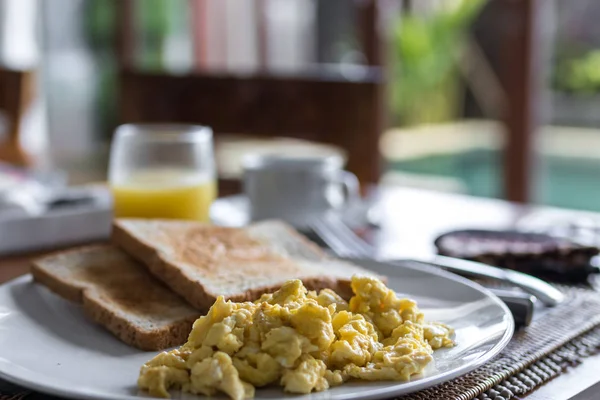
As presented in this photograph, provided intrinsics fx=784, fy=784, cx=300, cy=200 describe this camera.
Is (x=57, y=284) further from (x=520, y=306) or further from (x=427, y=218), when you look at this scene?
(x=427, y=218)

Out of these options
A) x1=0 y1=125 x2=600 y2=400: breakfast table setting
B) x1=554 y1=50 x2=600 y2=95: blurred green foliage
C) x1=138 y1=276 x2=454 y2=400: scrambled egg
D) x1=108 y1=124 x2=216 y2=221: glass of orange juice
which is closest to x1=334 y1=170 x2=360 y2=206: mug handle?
x1=0 y1=125 x2=600 y2=400: breakfast table setting

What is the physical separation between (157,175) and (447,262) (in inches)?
21.2

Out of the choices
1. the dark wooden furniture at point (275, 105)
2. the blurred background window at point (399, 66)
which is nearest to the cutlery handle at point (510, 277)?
the dark wooden furniture at point (275, 105)

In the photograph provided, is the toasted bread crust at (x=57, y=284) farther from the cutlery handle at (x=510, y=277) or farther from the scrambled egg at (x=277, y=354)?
the cutlery handle at (x=510, y=277)

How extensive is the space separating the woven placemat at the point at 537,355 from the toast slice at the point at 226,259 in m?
0.18

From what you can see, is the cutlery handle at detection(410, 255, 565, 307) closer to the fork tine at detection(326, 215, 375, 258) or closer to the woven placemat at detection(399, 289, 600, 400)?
the woven placemat at detection(399, 289, 600, 400)

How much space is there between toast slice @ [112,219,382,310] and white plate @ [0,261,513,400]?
9 centimetres

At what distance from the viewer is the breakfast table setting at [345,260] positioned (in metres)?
0.67

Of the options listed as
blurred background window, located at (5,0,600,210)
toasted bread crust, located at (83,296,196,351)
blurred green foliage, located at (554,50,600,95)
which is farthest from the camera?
blurred green foliage, located at (554,50,600,95)

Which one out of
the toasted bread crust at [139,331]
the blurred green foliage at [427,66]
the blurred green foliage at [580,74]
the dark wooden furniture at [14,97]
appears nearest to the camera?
the toasted bread crust at [139,331]

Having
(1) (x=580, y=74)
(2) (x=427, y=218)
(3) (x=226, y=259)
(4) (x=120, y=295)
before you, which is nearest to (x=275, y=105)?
(2) (x=427, y=218)

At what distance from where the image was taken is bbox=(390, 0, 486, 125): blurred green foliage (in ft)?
15.2

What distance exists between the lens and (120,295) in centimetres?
86

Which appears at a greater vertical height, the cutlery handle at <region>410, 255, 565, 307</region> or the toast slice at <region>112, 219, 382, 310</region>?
the toast slice at <region>112, 219, 382, 310</region>
